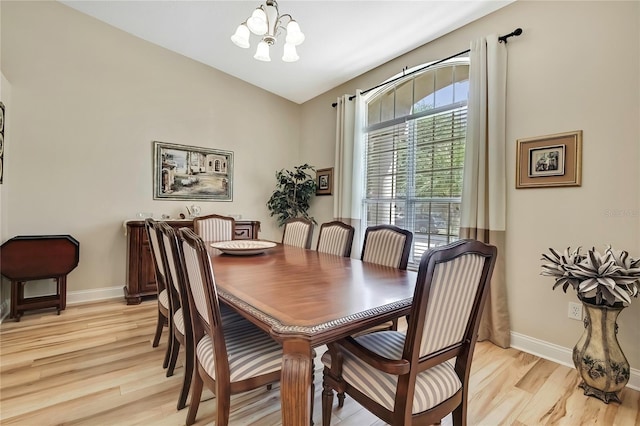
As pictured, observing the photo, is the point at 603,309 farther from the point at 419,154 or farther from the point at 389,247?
the point at 419,154

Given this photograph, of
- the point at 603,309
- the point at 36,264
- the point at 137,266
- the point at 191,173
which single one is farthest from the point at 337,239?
the point at 36,264

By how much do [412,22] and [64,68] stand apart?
3682 millimetres

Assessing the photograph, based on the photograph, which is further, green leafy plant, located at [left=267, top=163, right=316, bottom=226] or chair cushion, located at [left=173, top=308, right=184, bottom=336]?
green leafy plant, located at [left=267, top=163, right=316, bottom=226]

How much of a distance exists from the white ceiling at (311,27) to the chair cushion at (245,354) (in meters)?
2.81

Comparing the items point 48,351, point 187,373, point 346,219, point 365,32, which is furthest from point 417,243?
point 48,351

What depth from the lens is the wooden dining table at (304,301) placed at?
0.95m

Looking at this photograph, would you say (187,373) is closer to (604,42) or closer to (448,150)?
(448,150)

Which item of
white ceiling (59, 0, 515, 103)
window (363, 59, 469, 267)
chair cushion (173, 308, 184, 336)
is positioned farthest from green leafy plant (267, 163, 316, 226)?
chair cushion (173, 308, 184, 336)

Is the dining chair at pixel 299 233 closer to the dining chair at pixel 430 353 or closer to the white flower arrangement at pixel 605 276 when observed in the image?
the dining chair at pixel 430 353

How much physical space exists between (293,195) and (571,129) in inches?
130

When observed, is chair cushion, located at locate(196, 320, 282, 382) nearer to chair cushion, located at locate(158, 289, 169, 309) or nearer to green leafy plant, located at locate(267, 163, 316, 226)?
chair cushion, located at locate(158, 289, 169, 309)

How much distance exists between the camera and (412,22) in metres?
2.82

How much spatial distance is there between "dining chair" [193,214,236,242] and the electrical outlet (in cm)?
307

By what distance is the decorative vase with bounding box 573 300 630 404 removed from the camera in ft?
5.76
